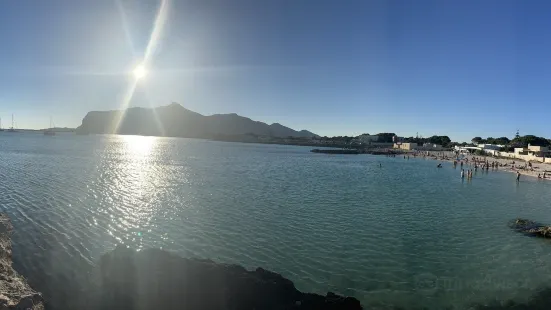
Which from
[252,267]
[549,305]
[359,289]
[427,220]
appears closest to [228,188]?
[427,220]

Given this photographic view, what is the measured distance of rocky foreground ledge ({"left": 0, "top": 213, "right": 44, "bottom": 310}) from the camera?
418 inches

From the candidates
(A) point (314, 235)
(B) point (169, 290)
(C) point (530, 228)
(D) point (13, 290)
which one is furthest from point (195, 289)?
(C) point (530, 228)

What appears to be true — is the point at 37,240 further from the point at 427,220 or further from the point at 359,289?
the point at 427,220

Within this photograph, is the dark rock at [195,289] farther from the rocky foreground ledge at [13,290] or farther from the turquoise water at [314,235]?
the turquoise water at [314,235]

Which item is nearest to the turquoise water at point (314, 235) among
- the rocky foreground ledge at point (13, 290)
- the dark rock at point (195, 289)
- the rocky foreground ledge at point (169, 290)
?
the rocky foreground ledge at point (13, 290)

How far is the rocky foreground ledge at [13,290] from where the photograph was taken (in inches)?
418

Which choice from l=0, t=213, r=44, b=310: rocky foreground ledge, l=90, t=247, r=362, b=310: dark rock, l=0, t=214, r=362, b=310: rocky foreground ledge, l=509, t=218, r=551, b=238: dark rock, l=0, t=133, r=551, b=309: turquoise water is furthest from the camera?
l=509, t=218, r=551, b=238: dark rock

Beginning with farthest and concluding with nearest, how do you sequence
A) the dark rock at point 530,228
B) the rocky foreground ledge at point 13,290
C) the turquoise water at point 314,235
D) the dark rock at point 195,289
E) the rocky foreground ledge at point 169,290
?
the dark rock at point 530,228, the turquoise water at point 314,235, the dark rock at point 195,289, the rocky foreground ledge at point 169,290, the rocky foreground ledge at point 13,290

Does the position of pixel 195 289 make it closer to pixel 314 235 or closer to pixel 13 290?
pixel 13 290

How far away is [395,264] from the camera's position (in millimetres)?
18172

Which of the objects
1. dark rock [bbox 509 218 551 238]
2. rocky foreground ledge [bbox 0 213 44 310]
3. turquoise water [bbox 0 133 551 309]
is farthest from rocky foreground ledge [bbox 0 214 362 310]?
dark rock [bbox 509 218 551 238]

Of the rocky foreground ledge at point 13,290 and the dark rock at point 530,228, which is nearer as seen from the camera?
the rocky foreground ledge at point 13,290

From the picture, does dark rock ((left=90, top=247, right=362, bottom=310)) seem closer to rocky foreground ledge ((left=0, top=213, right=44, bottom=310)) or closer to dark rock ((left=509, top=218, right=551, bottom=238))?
rocky foreground ledge ((left=0, top=213, right=44, bottom=310))

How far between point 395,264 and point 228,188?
27.4 m
